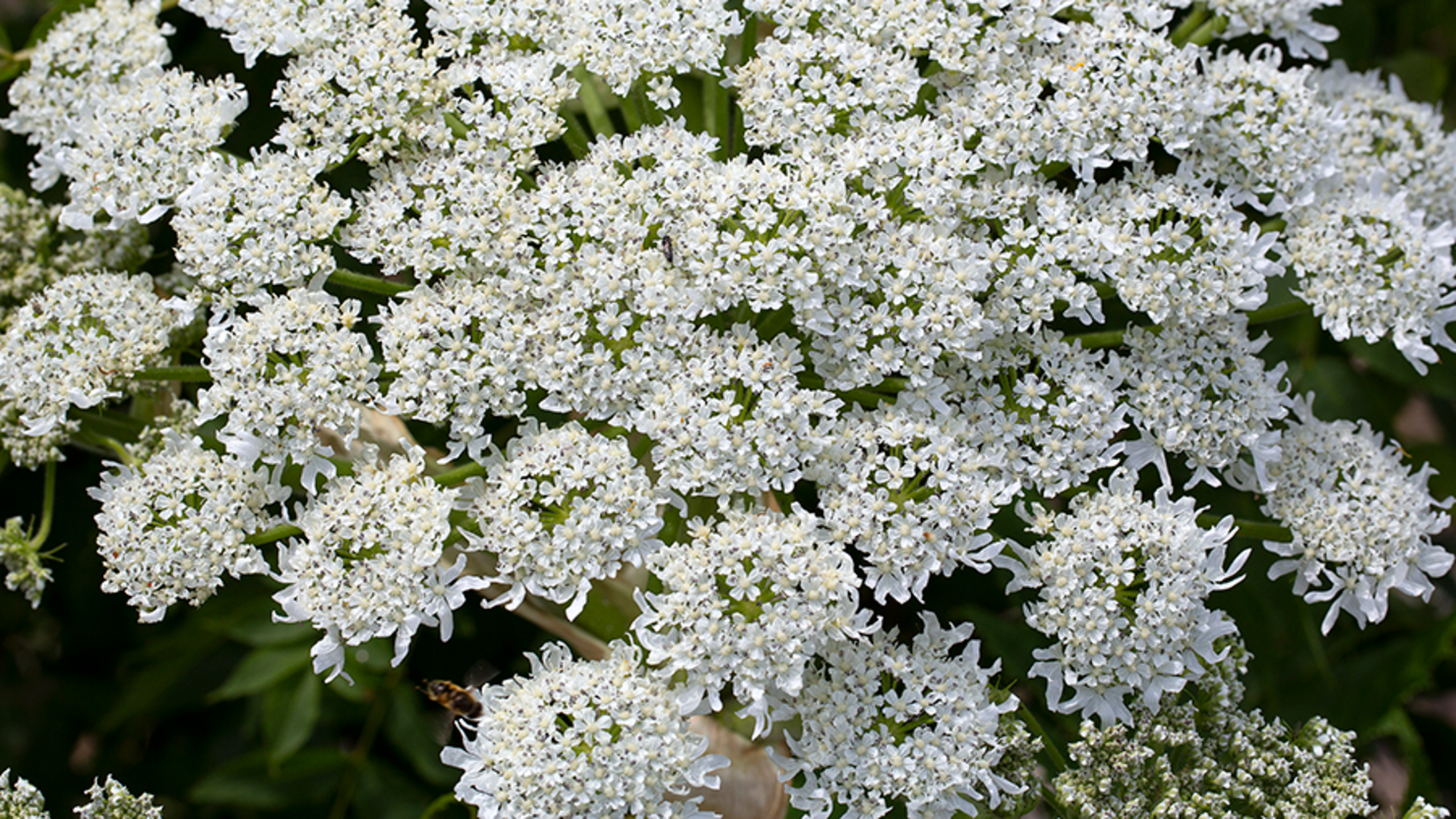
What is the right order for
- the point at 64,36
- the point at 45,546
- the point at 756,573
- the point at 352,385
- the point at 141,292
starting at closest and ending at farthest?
the point at 756,573 → the point at 352,385 → the point at 141,292 → the point at 64,36 → the point at 45,546

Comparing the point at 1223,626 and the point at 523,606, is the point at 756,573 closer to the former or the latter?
the point at 523,606

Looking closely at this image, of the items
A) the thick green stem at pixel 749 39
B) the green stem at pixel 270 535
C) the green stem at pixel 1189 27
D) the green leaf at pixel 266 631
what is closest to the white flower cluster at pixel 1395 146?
the green stem at pixel 1189 27

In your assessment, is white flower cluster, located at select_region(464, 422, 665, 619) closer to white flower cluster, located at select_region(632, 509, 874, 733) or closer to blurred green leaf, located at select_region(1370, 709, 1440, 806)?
white flower cluster, located at select_region(632, 509, 874, 733)

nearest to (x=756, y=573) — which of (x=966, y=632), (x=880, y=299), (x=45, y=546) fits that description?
(x=966, y=632)

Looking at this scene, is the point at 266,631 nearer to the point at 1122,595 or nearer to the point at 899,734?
the point at 899,734

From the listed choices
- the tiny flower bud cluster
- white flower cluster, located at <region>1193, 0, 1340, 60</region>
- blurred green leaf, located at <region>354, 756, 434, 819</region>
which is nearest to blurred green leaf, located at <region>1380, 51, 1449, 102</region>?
white flower cluster, located at <region>1193, 0, 1340, 60</region>

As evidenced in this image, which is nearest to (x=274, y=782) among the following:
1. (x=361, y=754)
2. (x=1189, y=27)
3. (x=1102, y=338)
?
(x=361, y=754)

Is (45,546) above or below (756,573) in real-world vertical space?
below

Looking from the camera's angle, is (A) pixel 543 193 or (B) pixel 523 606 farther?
(B) pixel 523 606
